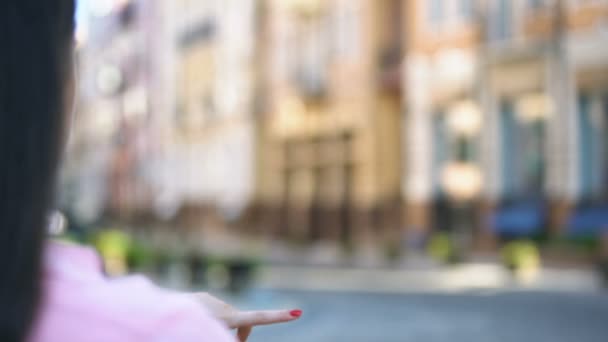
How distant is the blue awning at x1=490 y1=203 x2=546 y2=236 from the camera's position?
70.3ft

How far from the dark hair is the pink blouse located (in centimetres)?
3

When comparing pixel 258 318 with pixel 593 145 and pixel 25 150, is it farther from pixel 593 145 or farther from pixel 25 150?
pixel 593 145

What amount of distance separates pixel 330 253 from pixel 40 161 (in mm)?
27301

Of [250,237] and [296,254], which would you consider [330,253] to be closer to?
[296,254]

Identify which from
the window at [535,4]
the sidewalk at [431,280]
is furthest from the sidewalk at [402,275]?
the window at [535,4]

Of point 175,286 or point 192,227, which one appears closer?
point 175,286

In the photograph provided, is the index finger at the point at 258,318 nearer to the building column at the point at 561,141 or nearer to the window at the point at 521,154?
the building column at the point at 561,141

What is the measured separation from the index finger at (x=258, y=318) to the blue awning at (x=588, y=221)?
19.2m

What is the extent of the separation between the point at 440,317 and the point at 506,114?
11.5 metres

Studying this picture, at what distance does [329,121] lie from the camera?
29.6 meters

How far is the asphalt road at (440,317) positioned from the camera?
10.9 metres

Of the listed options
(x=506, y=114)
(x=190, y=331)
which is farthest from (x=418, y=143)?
(x=190, y=331)

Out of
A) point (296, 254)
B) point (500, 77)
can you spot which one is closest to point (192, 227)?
point (296, 254)

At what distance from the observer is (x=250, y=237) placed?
3269 centimetres
